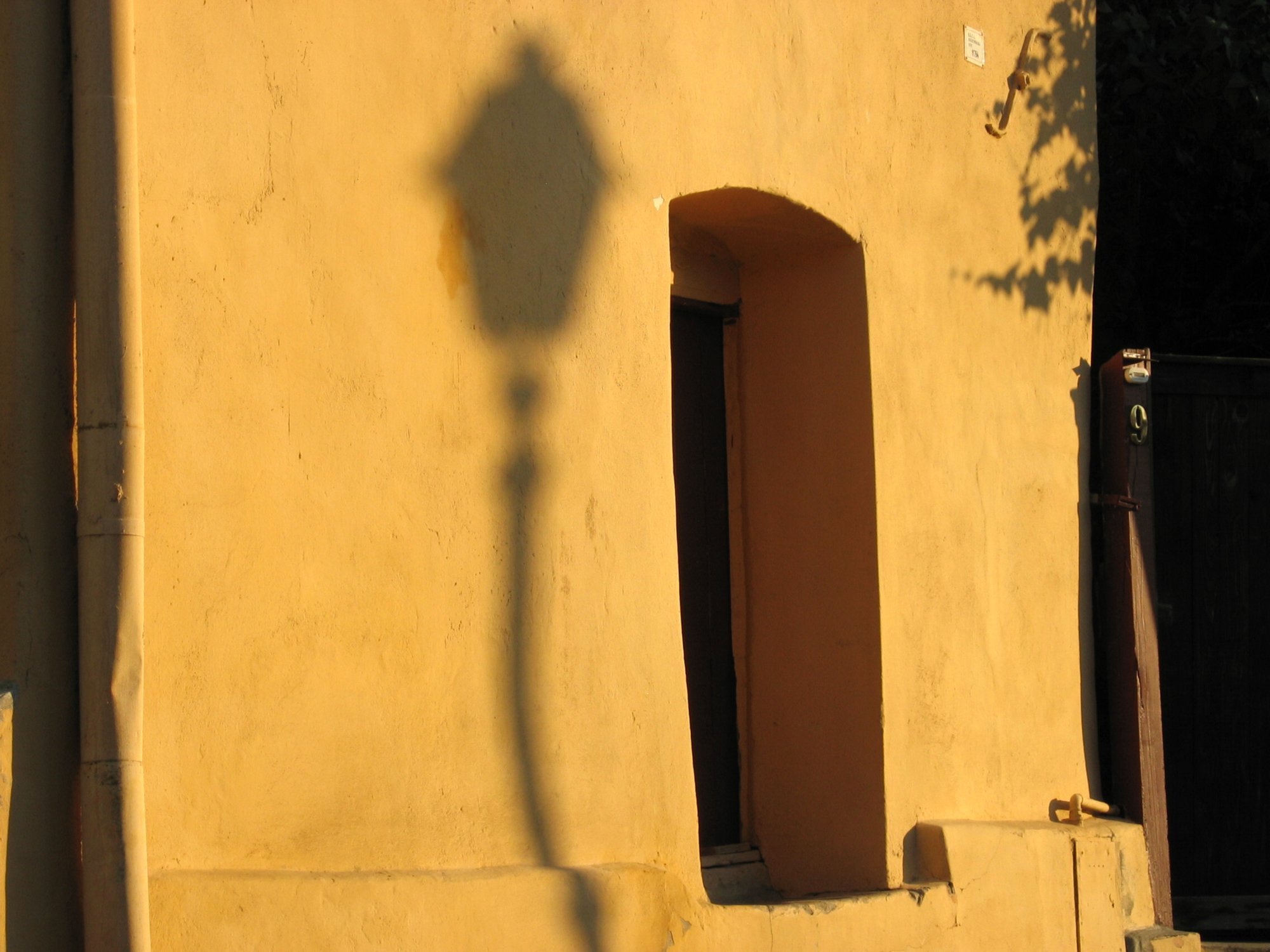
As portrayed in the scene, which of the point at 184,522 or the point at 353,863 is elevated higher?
the point at 184,522

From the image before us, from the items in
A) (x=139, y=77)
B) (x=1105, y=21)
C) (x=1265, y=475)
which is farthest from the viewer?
(x=1105, y=21)

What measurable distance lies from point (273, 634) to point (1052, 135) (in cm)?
373

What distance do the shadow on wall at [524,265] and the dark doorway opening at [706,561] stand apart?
109cm

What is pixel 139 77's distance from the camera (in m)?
3.28

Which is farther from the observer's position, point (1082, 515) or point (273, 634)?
point (1082, 515)

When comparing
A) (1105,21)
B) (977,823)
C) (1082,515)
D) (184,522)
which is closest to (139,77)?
(184,522)

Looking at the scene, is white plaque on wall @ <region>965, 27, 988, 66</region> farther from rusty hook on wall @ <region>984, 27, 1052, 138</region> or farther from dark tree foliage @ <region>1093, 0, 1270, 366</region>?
dark tree foliage @ <region>1093, 0, 1270, 366</region>

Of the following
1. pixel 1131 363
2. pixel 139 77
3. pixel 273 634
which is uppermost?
pixel 139 77

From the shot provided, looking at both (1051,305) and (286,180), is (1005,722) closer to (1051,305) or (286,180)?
(1051,305)

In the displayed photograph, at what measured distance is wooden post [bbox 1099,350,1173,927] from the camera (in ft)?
18.6

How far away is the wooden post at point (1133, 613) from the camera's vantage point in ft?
18.6

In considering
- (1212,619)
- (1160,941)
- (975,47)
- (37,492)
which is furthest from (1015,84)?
(37,492)

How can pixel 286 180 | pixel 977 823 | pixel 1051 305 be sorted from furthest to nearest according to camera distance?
pixel 1051 305, pixel 977 823, pixel 286 180

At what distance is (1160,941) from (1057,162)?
9.23 ft
